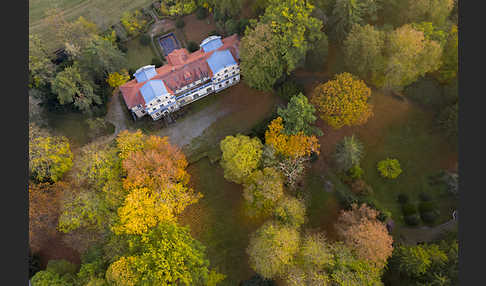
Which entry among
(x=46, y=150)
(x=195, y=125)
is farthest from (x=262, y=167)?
(x=46, y=150)

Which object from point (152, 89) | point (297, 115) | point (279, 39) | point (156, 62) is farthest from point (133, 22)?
point (297, 115)

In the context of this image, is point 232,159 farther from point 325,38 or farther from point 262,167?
point 325,38

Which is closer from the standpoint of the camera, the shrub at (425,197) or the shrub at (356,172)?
the shrub at (356,172)

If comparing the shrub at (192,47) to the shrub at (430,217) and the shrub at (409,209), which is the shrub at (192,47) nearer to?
the shrub at (409,209)

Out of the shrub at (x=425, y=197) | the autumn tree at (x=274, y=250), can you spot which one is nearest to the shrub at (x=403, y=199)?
the shrub at (x=425, y=197)

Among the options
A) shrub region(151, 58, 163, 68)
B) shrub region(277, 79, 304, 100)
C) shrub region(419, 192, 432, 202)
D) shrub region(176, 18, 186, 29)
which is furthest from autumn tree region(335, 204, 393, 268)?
shrub region(176, 18, 186, 29)

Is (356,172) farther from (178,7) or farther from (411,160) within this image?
(178,7)

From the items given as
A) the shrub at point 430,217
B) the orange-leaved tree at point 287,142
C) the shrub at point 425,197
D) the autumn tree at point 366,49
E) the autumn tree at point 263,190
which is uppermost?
the autumn tree at point 366,49

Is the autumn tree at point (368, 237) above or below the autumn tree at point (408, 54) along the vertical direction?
below
